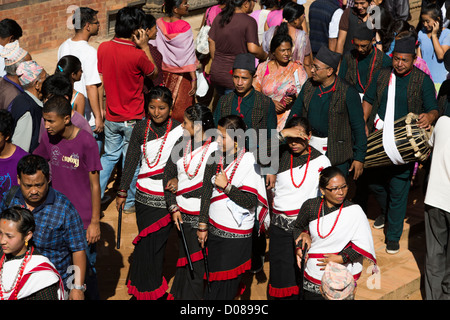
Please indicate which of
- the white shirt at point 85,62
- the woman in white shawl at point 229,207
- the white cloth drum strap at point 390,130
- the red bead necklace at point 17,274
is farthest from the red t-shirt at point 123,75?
the red bead necklace at point 17,274

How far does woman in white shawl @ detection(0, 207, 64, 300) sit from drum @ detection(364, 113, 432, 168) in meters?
3.69

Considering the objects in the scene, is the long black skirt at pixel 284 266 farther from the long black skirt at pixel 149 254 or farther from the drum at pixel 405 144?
the drum at pixel 405 144

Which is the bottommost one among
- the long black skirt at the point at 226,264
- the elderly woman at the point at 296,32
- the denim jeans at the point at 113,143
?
the denim jeans at the point at 113,143

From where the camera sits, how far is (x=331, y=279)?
5254 mm

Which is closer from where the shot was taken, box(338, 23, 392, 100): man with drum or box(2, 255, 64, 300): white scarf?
box(2, 255, 64, 300): white scarf

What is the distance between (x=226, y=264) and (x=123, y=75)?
2.78 m

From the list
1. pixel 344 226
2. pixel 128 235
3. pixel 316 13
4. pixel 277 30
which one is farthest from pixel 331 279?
pixel 316 13

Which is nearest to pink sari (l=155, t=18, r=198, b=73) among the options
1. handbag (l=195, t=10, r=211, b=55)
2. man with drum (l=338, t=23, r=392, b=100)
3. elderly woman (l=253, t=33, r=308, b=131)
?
handbag (l=195, t=10, r=211, b=55)

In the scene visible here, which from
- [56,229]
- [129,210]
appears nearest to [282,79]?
[129,210]

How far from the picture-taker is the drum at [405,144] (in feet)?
Result: 23.6

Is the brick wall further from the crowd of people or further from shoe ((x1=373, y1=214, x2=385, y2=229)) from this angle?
shoe ((x1=373, y1=214, x2=385, y2=229))

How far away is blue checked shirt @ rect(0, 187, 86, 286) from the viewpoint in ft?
17.7

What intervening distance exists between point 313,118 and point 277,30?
2128 millimetres

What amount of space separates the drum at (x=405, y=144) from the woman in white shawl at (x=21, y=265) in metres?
3.69
